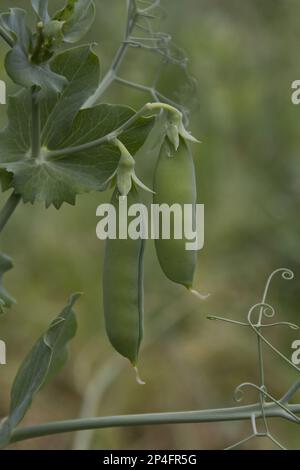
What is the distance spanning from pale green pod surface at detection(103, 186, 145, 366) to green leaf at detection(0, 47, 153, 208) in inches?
3.2

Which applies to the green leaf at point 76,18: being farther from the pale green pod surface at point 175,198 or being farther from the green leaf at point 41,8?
the pale green pod surface at point 175,198

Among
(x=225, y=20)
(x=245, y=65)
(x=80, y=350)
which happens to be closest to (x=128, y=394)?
(x=80, y=350)

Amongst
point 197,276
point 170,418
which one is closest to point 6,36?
point 170,418

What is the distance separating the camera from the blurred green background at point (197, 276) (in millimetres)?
1901

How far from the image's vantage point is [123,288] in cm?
78

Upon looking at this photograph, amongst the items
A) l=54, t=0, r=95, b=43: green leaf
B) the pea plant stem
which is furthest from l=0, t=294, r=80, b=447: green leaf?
l=54, t=0, r=95, b=43: green leaf

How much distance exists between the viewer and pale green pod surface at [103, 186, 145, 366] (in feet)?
2.55

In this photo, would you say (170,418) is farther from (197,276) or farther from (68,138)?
(197,276)

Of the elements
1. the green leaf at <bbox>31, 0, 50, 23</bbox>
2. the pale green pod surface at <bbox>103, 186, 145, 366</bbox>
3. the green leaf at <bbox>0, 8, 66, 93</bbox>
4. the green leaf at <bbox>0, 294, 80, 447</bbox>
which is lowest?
the green leaf at <bbox>0, 294, 80, 447</bbox>

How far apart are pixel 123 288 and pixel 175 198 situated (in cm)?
10

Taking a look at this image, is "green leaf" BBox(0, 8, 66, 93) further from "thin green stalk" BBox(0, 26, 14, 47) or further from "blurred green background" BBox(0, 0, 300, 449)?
"blurred green background" BBox(0, 0, 300, 449)

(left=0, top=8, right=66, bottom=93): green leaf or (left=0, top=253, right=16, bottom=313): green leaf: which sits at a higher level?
(left=0, top=8, right=66, bottom=93): green leaf

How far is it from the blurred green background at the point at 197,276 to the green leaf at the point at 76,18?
0.95m

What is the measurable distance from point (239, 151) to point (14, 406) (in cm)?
165
